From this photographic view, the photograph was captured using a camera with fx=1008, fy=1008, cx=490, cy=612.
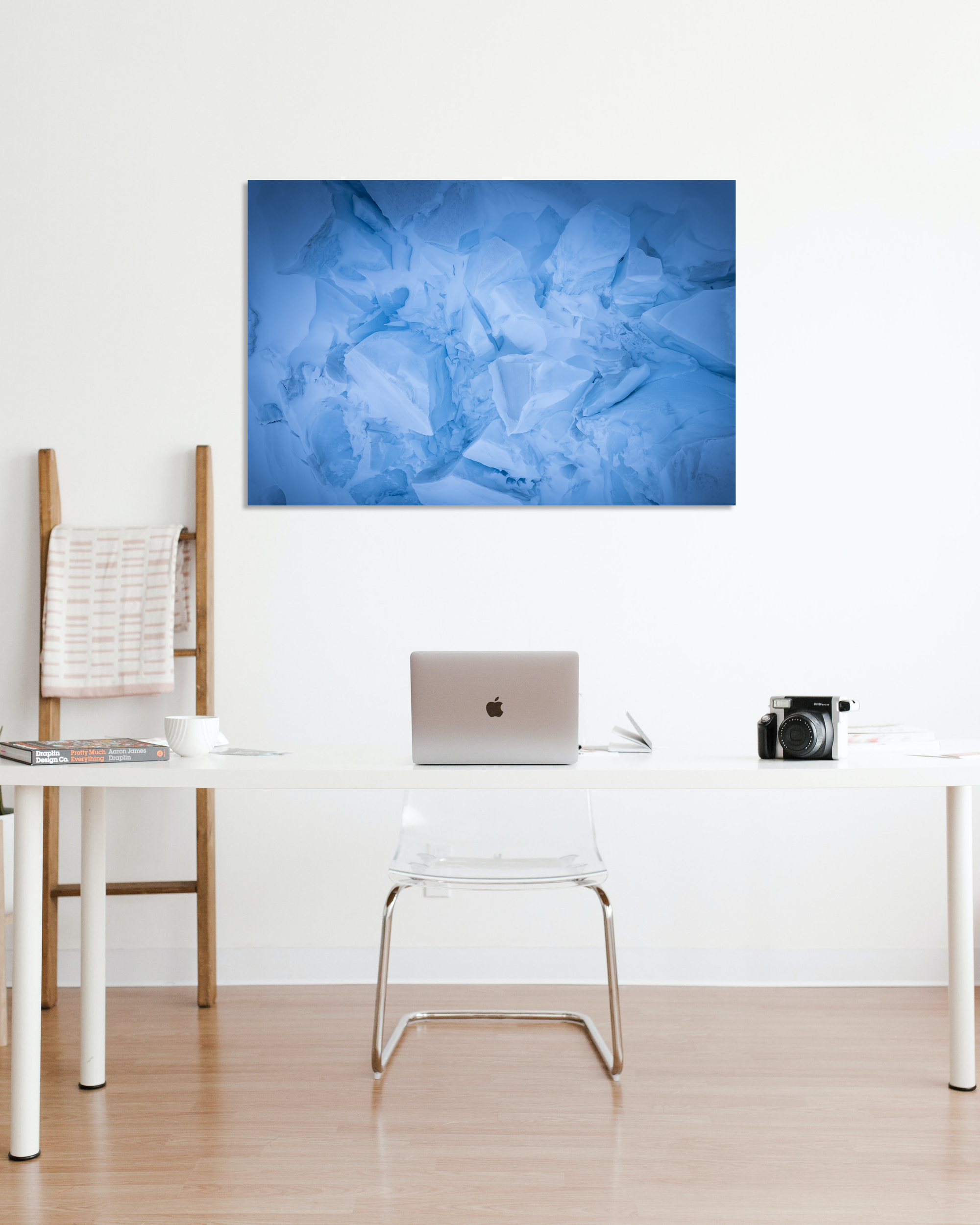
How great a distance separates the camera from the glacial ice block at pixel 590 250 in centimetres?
264

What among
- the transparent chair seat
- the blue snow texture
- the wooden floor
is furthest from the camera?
the blue snow texture

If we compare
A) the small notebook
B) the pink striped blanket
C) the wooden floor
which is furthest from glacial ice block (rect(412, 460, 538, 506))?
the wooden floor

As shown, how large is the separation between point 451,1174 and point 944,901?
5.34ft

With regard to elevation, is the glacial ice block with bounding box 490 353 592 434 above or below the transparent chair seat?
above

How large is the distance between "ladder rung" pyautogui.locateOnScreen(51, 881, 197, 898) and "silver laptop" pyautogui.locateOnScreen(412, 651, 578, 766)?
47.2 inches

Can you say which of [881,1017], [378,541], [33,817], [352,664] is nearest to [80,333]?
[378,541]

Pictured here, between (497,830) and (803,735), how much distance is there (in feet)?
2.60

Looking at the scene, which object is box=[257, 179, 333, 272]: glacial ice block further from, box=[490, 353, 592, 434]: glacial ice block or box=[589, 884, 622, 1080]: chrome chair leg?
box=[589, 884, 622, 1080]: chrome chair leg

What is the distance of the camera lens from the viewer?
173cm

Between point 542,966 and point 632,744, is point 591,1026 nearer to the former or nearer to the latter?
point 542,966

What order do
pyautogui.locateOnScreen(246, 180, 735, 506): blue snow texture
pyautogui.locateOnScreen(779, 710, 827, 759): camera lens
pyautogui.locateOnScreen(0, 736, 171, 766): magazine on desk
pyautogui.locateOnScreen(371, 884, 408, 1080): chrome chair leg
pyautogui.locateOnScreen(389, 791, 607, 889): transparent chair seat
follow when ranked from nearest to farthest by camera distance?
pyautogui.locateOnScreen(0, 736, 171, 766): magazine on desk → pyautogui.locateOnScreen(779, 710, 827, 759): camera lens → pyautogui.locateOnScreen(371, 884, 408, 1080): chrome chair leg → pyautogui.locateOnScreen(389, 791, 607, 889): transparent chair seat → pyautogui.locateOnScreen(246, 180, 735, 506): blue snow texture

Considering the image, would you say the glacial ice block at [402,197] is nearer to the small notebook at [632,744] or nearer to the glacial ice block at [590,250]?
the glacial ice block at [590,250]

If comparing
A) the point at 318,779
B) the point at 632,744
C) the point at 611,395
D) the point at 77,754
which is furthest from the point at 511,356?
the point at 77,754

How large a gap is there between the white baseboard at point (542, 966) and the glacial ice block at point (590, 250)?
174 cm
